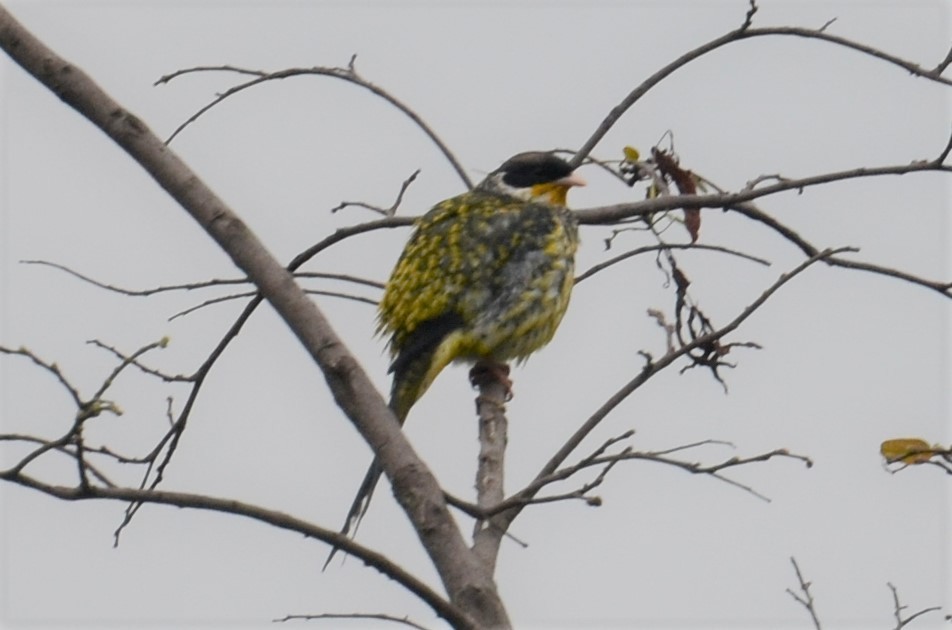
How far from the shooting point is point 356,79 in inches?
269

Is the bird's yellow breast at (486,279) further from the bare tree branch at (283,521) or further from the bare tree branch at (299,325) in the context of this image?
the bare tree branch at (283,521)

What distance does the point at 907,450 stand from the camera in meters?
5.12

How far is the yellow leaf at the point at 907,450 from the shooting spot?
5043 millimetres

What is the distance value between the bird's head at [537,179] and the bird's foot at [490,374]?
3.71 feet

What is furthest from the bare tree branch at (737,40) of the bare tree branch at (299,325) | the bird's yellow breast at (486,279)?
the bare tree branch at (299,325)

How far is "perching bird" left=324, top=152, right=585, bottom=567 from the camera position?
24.0 ft

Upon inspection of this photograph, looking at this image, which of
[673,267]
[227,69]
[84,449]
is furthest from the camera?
[227,69]

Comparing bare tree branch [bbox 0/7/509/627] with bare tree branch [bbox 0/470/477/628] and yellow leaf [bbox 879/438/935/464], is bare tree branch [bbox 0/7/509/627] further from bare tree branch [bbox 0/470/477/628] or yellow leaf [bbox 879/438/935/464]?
yellow leaf [bbox 879/438/935/464]

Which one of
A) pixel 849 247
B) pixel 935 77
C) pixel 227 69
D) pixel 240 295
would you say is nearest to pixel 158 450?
pixel 240 295

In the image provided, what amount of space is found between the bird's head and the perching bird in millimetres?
263

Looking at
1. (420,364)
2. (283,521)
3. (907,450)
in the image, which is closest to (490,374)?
(420,364)

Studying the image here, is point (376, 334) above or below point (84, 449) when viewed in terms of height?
above

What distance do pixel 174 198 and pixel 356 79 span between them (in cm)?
203

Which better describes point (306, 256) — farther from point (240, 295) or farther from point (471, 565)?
point (471, 565)
